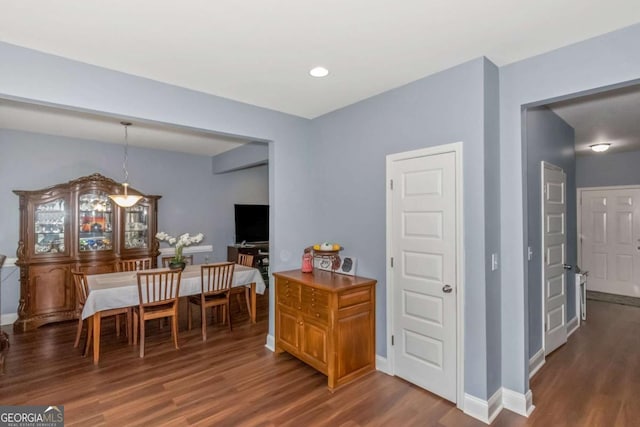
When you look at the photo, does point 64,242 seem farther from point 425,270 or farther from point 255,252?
point 425,270

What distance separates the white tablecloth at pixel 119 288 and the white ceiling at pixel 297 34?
2215 mm

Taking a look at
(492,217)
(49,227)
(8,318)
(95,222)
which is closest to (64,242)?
(49,227)

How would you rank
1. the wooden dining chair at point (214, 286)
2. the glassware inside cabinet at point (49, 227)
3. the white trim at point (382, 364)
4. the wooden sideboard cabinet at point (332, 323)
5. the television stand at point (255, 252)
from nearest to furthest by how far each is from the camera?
1. the wooden sideboard cabinet at point (332, 323)
2. the white trim at point (382, 364)
3. the wooden dining chair at point (214, 286)
4. the glassware inside cabinet at point (49, 227)
5. the television stand at point (255, 252)

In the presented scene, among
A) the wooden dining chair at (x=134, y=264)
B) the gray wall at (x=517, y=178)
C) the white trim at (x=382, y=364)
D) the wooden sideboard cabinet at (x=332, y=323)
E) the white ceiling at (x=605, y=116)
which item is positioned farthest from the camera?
the wooden dining chair at (x=134, y=264)

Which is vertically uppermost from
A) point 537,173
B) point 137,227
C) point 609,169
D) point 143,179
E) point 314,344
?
point 609,169

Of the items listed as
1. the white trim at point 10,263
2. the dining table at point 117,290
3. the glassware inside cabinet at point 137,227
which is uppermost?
the glassware inside cabinet at point 137,227

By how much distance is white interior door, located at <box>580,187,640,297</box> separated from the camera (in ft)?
19.2

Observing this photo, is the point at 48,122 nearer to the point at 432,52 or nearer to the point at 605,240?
the point at 432,52

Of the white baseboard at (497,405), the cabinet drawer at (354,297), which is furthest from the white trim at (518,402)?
the cabinet drawer at (354,297)

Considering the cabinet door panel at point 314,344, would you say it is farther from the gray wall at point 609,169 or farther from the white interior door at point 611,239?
the gray wall at point 609,169

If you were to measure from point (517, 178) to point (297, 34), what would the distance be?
1939 mm

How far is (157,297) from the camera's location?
3.71 m

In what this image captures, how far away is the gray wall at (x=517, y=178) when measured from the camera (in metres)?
2.38

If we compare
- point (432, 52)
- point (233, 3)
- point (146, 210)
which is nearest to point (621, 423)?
point (432, 52)
